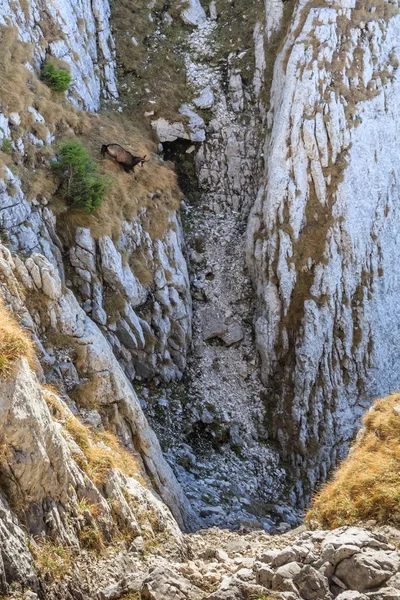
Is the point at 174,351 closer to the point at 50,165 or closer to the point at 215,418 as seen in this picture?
the point at 215,418

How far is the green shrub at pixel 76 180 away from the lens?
2120 cm

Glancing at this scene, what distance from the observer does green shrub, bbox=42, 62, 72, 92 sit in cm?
2409

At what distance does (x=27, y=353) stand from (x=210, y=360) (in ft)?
54.4

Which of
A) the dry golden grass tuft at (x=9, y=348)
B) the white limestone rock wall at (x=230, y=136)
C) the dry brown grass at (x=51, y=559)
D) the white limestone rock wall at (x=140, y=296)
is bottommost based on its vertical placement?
the dry brown grass at (x=51, y=559)

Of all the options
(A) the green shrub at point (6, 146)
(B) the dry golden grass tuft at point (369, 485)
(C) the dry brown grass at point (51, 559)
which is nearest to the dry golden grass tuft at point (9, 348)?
(C) the dry brown grass at point (51, 559)

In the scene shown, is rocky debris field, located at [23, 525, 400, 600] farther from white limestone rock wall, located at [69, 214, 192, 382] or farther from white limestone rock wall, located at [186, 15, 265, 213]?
white limestone rock wall, located at [186, 15, 265, 213]

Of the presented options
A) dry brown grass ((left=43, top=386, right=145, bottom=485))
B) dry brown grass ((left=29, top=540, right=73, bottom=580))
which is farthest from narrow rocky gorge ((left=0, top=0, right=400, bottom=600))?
dry brown grass ((left=29, top=540, right=73, bottom=580))

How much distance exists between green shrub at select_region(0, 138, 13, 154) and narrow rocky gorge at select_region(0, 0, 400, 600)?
1.33 ft

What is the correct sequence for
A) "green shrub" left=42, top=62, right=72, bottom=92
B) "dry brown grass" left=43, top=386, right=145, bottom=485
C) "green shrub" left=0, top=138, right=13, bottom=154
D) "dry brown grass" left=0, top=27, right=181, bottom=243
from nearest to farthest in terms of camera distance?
"dry brown grass" left=43, top=386, right=145, bottom=485
"green shrub" left=0, top=138, right=13, bottom=154
"dry brown grass" left=0, top=27, right=181, bottom=243
"green shrub" left=42, top=62, right=72, bottom=92

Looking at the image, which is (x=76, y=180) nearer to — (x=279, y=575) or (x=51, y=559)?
(x=51, y=559)

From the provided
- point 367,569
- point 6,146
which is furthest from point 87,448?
point 6,146

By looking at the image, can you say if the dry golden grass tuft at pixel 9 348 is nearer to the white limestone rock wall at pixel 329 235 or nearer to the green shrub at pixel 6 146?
the green shrub at pixel 6 146

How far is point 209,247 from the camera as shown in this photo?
29188 mm

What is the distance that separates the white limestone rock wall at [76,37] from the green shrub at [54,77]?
19.8 inches
